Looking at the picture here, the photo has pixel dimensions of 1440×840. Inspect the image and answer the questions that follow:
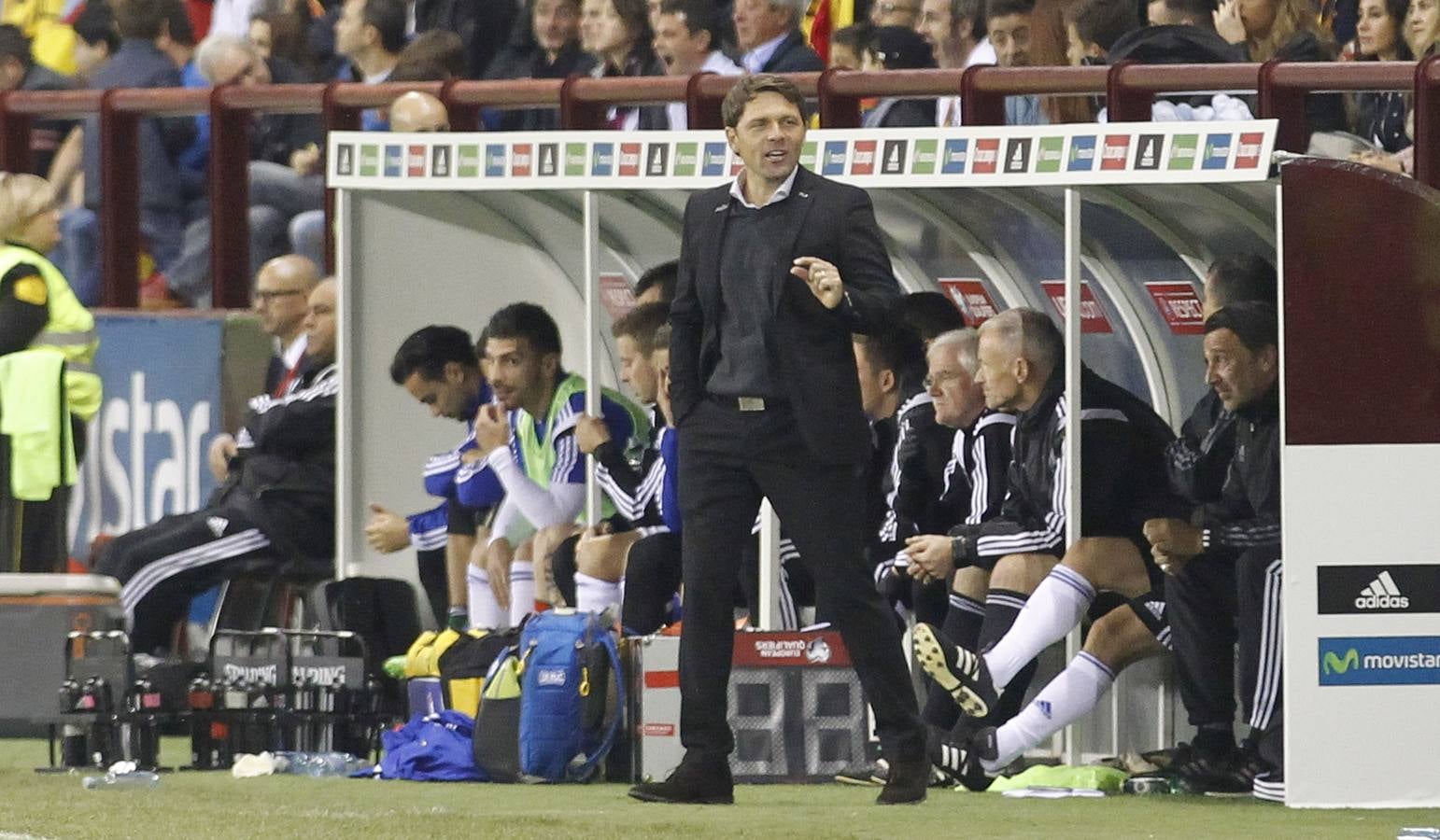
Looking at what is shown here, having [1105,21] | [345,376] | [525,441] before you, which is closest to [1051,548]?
[1105,21]

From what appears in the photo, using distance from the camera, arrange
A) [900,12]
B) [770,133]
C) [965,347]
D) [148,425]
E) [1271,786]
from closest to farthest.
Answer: [770,133], [1271,786], [965,347], [900,12], [148,425]

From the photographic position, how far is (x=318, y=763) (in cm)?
1169

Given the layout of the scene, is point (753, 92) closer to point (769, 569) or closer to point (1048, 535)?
point (1048, 535)

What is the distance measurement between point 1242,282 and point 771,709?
79.1 inches

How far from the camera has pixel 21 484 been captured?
1439 cm

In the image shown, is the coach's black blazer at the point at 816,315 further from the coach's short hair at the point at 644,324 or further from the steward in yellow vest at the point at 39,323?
the steward in yellow vest at the point at 39,323

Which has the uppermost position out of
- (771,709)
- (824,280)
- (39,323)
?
(39,323)

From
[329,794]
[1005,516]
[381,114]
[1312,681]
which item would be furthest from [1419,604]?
[381,114]

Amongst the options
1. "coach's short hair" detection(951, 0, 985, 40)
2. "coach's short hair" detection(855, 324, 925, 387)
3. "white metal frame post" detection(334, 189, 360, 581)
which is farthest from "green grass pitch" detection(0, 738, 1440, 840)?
"coach's short hair" detection(951, 0, 985, 40)

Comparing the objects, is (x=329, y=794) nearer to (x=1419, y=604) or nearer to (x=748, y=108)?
(x=748, y=108)

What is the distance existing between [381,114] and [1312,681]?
21.9 ft

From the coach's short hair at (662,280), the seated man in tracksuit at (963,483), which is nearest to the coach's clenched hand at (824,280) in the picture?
the seated man in tracksuit at (963,483)

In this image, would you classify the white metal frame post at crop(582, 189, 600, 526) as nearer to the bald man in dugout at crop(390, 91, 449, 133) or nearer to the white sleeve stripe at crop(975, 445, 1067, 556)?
the bald man in dugout at crop(390, 91, 449, 133)

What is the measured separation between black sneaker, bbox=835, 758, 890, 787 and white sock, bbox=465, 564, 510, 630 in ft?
8.08
